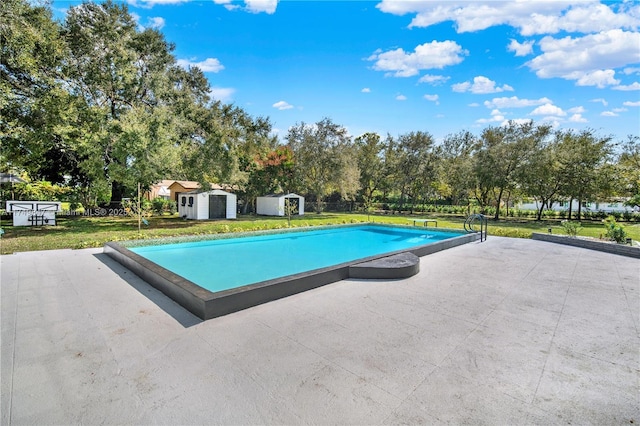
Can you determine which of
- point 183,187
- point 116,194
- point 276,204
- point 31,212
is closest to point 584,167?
point 276,204

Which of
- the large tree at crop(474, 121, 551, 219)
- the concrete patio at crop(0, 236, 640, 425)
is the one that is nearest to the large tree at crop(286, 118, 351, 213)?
the large tree at crop(474, 121, 551, 219)

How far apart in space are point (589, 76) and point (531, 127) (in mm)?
7976

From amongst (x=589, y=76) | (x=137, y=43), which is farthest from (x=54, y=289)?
(x=589, y=76)

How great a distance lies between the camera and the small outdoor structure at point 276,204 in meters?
21.3

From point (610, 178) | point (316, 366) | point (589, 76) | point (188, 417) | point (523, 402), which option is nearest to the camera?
point (188, 417)

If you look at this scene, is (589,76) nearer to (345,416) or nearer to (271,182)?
(345,416)

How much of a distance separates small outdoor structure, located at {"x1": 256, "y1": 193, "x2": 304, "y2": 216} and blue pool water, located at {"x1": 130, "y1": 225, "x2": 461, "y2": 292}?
7.91m

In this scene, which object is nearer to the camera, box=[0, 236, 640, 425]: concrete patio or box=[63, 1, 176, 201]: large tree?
box=[0, 236, 640, 425]: concrete patio

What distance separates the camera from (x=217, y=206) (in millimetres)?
17844

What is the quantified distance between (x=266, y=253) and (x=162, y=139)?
6.29 m

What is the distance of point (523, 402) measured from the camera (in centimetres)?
210

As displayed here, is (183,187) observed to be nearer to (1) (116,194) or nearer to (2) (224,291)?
(1) (116,194)

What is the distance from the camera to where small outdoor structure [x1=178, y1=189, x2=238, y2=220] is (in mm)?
16781

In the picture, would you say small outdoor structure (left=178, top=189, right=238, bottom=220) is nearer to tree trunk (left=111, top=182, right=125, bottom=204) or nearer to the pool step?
tree trunk (left=111, top=182, right=125, bottom=204)
